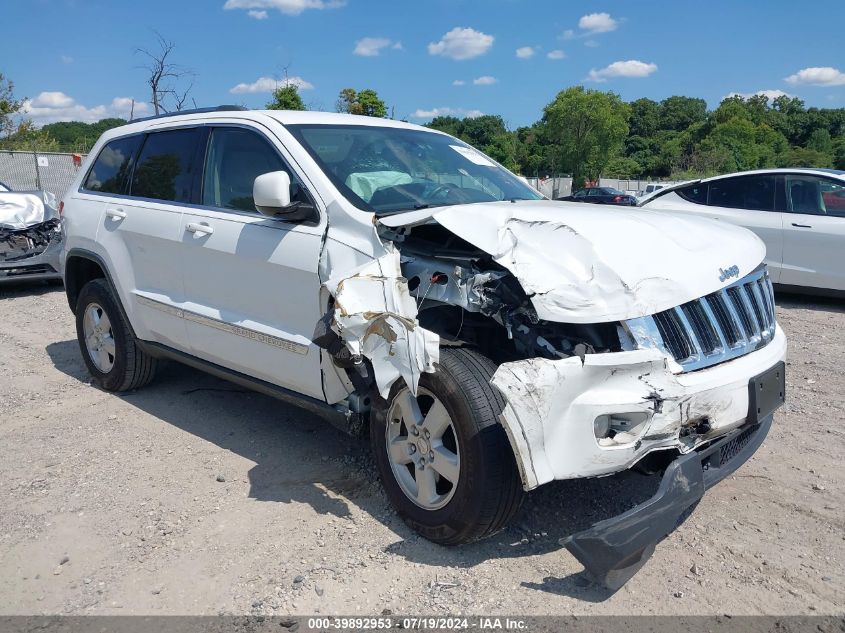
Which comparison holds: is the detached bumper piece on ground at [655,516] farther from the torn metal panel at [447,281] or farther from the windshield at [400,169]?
the windshield at [400,169]

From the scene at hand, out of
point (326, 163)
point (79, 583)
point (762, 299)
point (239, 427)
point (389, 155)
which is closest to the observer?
point (79, 583)

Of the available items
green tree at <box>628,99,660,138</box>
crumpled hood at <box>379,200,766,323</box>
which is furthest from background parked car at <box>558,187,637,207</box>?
green tree at <box>628,99,660,138</box>

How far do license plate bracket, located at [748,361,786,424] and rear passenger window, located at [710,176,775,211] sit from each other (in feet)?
19.0

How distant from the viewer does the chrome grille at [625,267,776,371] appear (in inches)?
101

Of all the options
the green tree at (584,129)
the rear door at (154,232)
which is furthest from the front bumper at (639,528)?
the green tree at (584,129)

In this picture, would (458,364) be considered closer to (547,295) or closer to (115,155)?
(547,295)

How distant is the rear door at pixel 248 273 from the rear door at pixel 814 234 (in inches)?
254

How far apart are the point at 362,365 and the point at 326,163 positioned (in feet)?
3.85

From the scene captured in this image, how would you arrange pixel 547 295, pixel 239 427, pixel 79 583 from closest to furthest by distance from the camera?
pixel 547 295
pixel 79 583
pixel 239 427

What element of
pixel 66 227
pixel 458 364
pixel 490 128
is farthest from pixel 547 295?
pixel 490 128

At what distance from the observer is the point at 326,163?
3.53 m

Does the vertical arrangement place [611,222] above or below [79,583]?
above

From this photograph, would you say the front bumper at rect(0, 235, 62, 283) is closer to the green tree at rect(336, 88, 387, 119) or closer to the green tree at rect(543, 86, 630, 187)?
the green tree at rect(336, 88, 387, 119)

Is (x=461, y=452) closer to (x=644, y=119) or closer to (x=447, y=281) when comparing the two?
(x=447, y=281)
